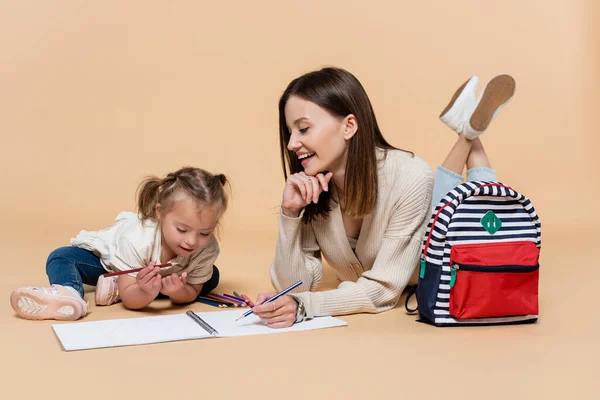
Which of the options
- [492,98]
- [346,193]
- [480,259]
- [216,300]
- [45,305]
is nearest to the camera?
[480,259]

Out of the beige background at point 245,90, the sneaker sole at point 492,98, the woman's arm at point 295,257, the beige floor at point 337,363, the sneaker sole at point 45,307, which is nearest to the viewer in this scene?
the beige floor at point 337,363

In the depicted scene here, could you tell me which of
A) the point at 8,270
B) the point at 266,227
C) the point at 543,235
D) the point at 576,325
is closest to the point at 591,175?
the point at 543,235

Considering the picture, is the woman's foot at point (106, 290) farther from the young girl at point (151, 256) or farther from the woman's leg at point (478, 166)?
the woman's leg at point (478, 166)

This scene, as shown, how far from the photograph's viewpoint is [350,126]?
3.01m

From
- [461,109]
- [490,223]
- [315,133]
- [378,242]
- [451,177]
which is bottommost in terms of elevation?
[378,242]

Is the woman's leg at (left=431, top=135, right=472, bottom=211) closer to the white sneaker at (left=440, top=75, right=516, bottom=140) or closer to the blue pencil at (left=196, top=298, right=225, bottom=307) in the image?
the white sneaker at (left=440, top=75, right=516, bottom=140)

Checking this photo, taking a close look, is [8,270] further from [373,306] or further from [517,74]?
[517,74]

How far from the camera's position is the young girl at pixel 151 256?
2.85 meters

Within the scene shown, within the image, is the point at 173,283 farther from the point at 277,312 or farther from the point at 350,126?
the point at 350,126

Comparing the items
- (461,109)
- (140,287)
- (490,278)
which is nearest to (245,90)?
(461,109)

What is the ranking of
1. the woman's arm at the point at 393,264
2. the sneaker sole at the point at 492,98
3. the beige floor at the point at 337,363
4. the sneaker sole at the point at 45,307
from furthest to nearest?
the sneaker sole at the point at 492,98 < the woman's arm at the point at 393,264 < the sneaker sole at the point at 45,307 < the beige floor at the point at 337,363

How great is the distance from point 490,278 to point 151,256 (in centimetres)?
130

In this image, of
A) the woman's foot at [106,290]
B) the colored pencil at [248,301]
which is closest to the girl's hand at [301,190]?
the colored pencil at [248,301]

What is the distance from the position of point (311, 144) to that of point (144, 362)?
3.52 ft
